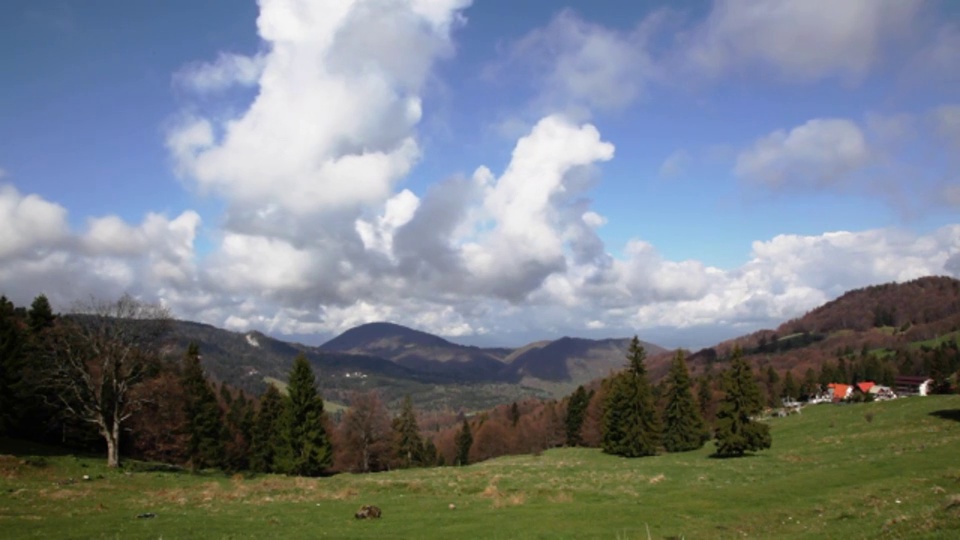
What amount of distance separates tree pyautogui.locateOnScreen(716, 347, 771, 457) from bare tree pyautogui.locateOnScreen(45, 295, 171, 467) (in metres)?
55.2

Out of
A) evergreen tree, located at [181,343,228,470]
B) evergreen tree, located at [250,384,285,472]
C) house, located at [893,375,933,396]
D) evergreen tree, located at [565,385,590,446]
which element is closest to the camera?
evergreen tree, located at [181,343,228,470]

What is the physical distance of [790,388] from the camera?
139 meters

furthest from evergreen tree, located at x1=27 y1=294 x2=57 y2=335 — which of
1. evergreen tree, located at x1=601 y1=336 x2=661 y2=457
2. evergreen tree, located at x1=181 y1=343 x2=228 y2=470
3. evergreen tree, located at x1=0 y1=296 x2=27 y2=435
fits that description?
evergreen tree, located at x1=601 y1=336 x2=661 y2=457

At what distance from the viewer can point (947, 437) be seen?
42812 millimetres

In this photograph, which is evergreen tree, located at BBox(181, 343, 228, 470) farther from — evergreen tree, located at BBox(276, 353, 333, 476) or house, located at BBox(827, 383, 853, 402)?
house, located at BBox(827, 383, 853, 402)

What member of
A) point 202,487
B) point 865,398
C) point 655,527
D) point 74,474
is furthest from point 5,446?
point 865,398

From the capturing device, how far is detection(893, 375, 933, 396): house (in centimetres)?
11888

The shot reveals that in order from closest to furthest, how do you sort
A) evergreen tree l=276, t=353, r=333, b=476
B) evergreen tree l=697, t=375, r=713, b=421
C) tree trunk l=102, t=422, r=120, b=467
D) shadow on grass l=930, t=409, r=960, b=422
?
tree trunk l=102, t=422, r=120, b=467 < shadow on grass l=930, t=409, r=960, b=422 < evergreen tree l=276, t=353, r=333, b=476 < evergreen tree l=697, t=375, r=713, b=421

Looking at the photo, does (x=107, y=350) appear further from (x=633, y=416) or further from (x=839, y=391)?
(x=839, y=391)

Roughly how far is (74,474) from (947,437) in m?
67.1

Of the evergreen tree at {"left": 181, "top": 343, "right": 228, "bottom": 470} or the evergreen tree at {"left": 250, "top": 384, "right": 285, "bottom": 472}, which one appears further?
the evergreen tree at {"left": 250, "top": 384, "right": 285, "bottom": 472}

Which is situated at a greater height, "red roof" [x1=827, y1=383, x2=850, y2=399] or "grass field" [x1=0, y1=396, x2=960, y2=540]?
"grass field" [x1=0, y1=396, x2=960, y2=540]

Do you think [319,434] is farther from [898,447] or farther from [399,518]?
[898,447]

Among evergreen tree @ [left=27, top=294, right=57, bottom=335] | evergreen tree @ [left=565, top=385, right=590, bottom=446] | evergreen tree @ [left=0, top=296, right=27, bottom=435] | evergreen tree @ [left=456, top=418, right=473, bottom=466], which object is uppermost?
evergreen tree @ [left=27, top=294, right=57, bottom=335]
